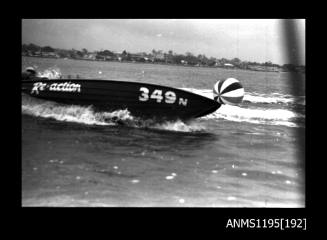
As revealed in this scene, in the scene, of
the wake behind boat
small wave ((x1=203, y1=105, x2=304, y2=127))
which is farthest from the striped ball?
small wave ((x1=203, y1=105, x2=304, y2=127))

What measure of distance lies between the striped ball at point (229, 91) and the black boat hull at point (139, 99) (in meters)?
0.67

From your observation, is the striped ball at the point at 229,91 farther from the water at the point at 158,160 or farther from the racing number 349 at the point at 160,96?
the water at the point at 158,160

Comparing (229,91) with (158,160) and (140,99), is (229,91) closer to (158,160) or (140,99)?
(140,99)

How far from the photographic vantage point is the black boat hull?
46.0 ft

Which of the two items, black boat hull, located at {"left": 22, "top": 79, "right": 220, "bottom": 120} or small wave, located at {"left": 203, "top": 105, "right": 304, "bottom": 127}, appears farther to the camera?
small wave, located at {"left": 203, "top": 105, "right": 304, "bottom": 127}

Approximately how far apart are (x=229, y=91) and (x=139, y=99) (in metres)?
3.27

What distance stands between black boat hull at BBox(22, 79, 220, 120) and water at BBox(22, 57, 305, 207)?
15.0 inches

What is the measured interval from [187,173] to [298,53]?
15.4 feet

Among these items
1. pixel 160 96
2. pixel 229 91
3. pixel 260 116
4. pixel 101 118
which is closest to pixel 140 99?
pixel 160 96

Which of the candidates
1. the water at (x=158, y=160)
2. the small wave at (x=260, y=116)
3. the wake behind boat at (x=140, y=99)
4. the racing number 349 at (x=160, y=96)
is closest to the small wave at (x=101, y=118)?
the water at (x=158, y=160)

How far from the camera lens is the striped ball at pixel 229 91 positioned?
12906 millimetres

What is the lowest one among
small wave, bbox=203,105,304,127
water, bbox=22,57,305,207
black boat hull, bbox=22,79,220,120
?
water, bbox=22,57,305,207

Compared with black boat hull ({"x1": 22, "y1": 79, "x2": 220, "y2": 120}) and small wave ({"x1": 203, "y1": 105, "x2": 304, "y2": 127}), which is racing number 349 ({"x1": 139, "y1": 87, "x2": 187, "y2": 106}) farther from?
small wave ({"x1": 203, "y1": 105, "x2": 304, "y2": 127})
